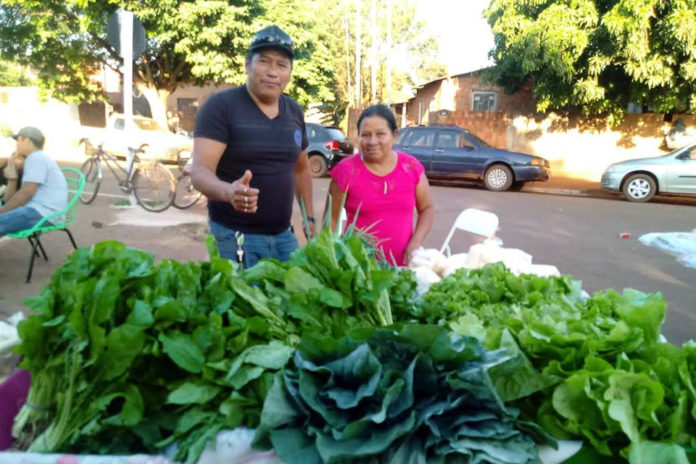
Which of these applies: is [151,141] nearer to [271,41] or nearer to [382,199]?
[382,199]

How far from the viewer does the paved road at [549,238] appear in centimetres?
536

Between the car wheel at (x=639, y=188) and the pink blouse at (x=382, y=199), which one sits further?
the car wheel at (x=639, y=188)

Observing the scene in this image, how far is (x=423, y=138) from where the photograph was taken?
44.9ft

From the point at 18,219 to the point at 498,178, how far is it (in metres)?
10.8

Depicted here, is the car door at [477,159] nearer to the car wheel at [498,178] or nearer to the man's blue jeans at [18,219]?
the car wheel at [498,178]

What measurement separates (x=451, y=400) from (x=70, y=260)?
1.09 meters

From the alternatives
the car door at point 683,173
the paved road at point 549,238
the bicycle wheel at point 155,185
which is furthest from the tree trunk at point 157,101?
the car door at point 683,173

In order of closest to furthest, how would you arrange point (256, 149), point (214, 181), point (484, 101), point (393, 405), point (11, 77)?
point (393, 405) < point (214, 181) < point (256, 149) < point (484, 101) < point (11, 77)

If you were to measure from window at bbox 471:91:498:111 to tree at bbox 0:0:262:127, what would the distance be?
8622 mm

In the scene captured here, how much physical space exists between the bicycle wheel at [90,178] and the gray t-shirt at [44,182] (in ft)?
14.3

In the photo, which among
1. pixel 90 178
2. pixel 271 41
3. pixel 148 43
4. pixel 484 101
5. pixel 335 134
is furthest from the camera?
pixel 484 101

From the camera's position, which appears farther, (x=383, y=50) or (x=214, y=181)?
(x=383, y=50)

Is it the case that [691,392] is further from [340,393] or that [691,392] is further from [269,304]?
[269,304]

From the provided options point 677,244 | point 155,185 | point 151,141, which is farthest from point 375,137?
point 151,141
